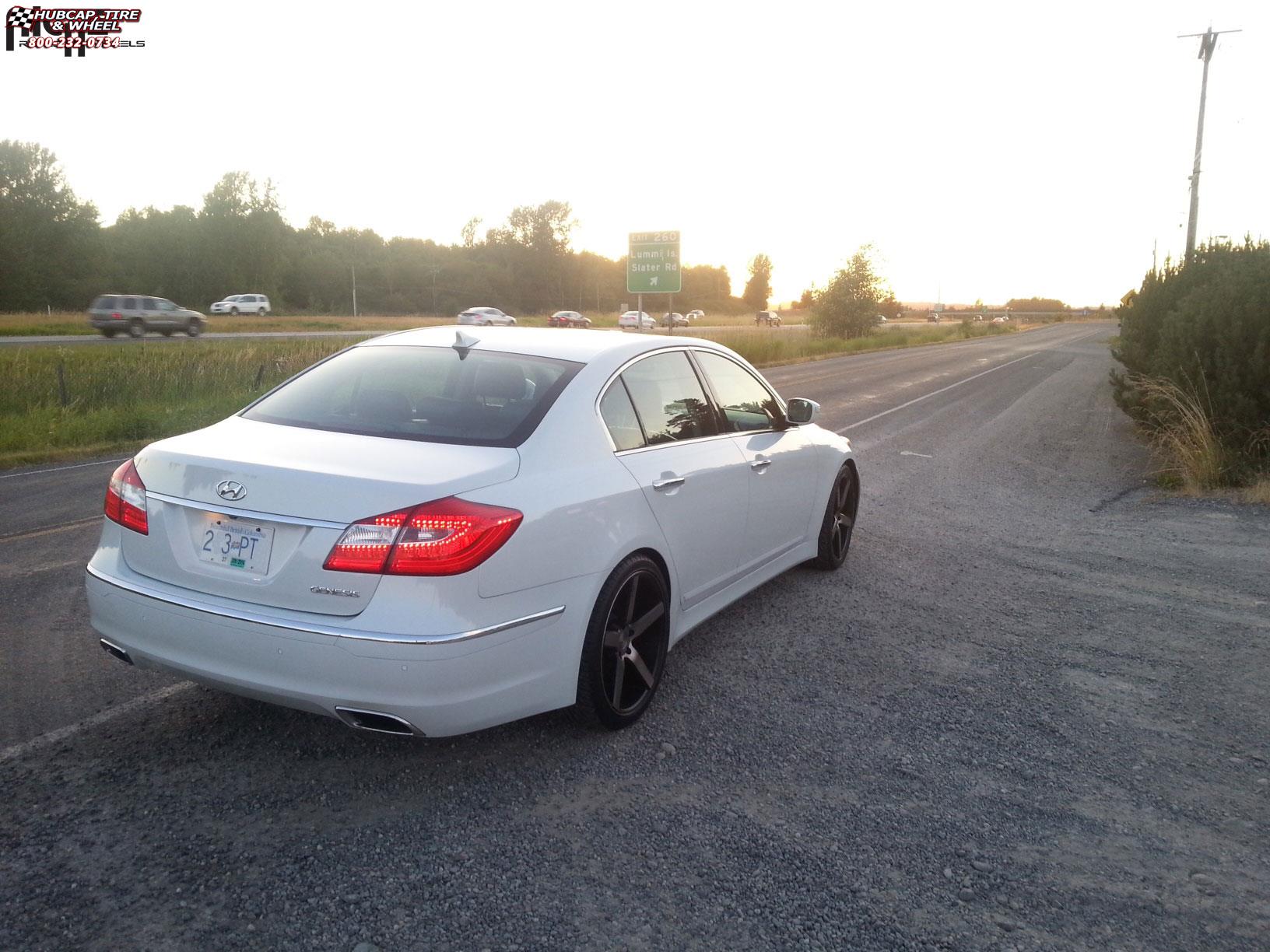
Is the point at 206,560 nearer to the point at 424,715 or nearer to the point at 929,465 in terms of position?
the point at 424,715

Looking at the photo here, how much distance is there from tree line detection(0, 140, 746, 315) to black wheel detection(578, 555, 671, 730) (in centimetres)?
6939

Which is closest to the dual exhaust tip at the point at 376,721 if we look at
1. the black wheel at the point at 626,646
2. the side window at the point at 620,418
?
the black wheel at the point at 626,646

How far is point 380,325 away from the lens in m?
55.7

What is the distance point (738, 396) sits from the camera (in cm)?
545

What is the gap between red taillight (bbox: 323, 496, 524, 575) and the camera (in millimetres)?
→ 3171

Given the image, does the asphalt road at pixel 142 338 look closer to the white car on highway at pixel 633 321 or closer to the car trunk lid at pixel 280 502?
the white car on highway at pixel 633 321

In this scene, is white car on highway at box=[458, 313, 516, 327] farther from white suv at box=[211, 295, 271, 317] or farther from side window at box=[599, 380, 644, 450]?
side window at box=[599, 380, 644, 450]

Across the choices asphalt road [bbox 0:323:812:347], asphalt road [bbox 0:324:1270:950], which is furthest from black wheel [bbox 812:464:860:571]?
asphalt road [bbox 0:323:812:347]

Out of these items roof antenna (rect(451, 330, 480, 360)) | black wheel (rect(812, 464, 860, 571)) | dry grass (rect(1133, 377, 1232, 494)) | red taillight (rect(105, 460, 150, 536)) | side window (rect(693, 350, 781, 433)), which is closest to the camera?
red taillight (rect(105, 460, 150, 536))

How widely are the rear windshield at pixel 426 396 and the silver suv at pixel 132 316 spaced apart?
3705 centimetres

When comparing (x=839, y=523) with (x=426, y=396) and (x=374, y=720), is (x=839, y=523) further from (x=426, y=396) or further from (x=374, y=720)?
(x=374, y=720)

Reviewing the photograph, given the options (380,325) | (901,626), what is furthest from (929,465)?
(380,325)

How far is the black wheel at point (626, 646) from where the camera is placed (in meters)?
3.79

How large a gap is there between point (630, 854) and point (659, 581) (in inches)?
50.1
